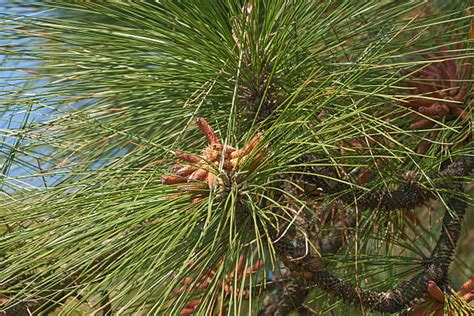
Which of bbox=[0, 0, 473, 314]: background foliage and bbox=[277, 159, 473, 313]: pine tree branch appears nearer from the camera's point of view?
bbox=[0, 0, 473, 314]: background foliage

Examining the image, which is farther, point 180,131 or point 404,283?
point 404,283

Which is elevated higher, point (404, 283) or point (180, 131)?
point (180, 131)

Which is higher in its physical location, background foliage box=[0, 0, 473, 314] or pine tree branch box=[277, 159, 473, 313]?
background foliage box=[0, 0, 473, 314]

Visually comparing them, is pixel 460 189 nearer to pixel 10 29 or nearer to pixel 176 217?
pixel 176 217

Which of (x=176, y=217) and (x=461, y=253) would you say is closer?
(x=176, y=217)

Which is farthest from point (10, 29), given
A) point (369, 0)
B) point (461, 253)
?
point (461, 253)

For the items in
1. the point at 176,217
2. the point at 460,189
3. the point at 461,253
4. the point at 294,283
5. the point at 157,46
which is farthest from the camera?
the point at 461,253

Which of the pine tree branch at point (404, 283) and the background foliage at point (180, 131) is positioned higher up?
the background foliage at point (180, 131)

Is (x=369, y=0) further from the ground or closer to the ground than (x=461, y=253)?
further from the ground

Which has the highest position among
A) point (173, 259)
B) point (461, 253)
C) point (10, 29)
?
point (10, 29)

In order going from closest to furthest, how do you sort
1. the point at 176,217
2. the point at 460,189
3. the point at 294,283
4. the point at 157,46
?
the point at 176,217, the point at 157,46, the point at 460,189, the point at 294,283

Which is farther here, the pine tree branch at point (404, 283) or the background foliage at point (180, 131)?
the pine tree branch at point (404, 283)
